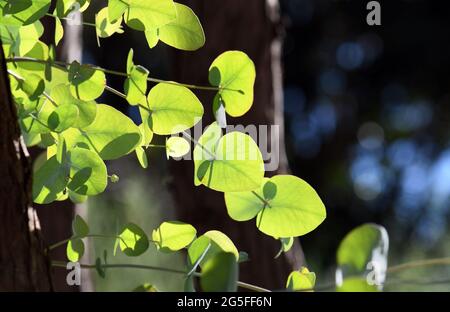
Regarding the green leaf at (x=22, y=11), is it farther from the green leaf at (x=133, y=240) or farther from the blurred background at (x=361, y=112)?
the blurred background at (x=361, y=112)

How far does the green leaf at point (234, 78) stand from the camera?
0.47 m

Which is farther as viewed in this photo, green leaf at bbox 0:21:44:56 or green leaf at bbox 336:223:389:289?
green leaf at bbox 0:21:44:56

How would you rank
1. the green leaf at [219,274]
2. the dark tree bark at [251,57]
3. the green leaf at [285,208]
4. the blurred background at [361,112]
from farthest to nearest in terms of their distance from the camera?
the blurred background at [361,112]
the dark tree bark at [251,57]
the green leaf at [285,208]
the green leaf at [219,274]

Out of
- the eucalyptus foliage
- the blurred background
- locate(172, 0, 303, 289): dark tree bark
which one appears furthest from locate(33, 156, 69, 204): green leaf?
the blurred background

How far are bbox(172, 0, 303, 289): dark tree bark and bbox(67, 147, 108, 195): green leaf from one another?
0.98 metres

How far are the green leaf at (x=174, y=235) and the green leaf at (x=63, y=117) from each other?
3.2 inches

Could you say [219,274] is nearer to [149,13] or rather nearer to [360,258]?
[360,258]

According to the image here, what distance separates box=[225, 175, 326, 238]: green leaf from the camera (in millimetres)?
434

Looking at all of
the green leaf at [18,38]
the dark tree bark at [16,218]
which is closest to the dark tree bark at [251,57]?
the green leaf at [18,38]

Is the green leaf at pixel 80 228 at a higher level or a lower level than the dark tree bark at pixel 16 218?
lower

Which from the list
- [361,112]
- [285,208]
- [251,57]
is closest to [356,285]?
[285,208]

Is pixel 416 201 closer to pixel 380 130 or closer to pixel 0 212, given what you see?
pixel 380 130

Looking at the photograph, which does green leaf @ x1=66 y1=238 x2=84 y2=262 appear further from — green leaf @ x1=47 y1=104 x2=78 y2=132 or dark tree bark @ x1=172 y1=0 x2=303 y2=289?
dark tree bark @ x1=172 y1=0 x2=303 y2=289
